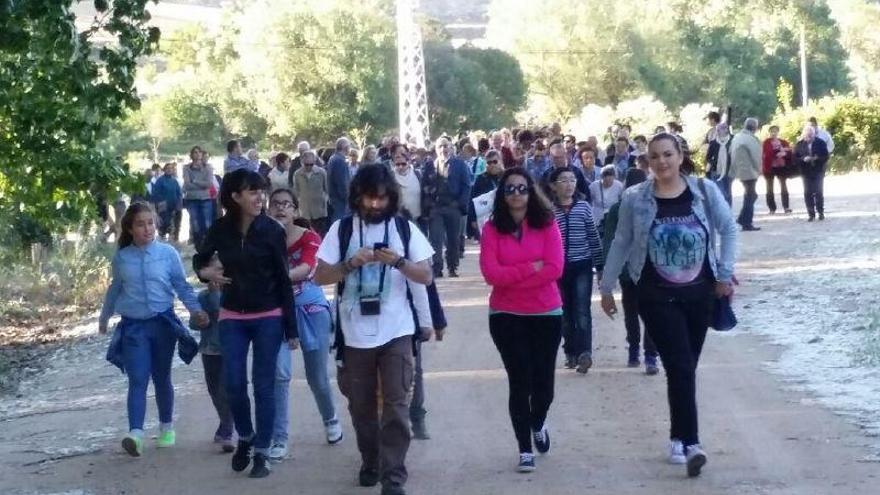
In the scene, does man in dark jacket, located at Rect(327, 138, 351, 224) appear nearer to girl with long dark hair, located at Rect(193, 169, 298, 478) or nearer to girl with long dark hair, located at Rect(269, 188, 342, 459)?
girl with long dark hair, located at Rect(269, 188, 342, 459)

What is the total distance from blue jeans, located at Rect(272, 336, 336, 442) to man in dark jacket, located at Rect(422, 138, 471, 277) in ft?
34.0

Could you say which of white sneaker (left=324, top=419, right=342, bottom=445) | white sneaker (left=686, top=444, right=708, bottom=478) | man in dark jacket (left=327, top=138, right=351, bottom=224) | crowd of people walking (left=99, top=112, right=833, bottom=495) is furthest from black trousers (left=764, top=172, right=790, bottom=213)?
white sneaker (left=686, top=444, right=708, bottom=478)

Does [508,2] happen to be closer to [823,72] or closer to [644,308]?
[823,72]

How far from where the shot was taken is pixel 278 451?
376 inches

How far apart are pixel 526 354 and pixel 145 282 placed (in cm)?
271

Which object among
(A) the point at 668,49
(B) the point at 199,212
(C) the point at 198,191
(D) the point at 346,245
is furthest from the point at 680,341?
(A) the point at 668,49

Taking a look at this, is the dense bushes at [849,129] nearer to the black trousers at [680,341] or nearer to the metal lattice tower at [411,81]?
the metal lattice tower at [411,81]

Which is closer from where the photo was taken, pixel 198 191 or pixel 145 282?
pixel 145 282

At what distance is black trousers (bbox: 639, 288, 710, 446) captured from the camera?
28.0ft

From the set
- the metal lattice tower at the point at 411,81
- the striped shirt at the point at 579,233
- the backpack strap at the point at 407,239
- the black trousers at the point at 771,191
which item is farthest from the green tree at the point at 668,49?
the backpack strap at the point at 407,239

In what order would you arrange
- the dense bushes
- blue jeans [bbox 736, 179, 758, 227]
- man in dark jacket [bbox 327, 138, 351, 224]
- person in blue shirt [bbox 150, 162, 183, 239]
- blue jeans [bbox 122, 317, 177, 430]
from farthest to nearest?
the dense bushes
person in blue shirt [bbox 150, 162, 183, 239]
blue jeans [bbox 736, 179, 758, 227]
man in dark jacket [bbox 327, 138, 351, 224]
blue jeans [bbox 122, 317, 177, 430]

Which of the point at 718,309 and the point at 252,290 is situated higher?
the point at 252,290

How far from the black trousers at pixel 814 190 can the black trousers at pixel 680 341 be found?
725 inches

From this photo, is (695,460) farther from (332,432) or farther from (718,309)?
(332,432)
